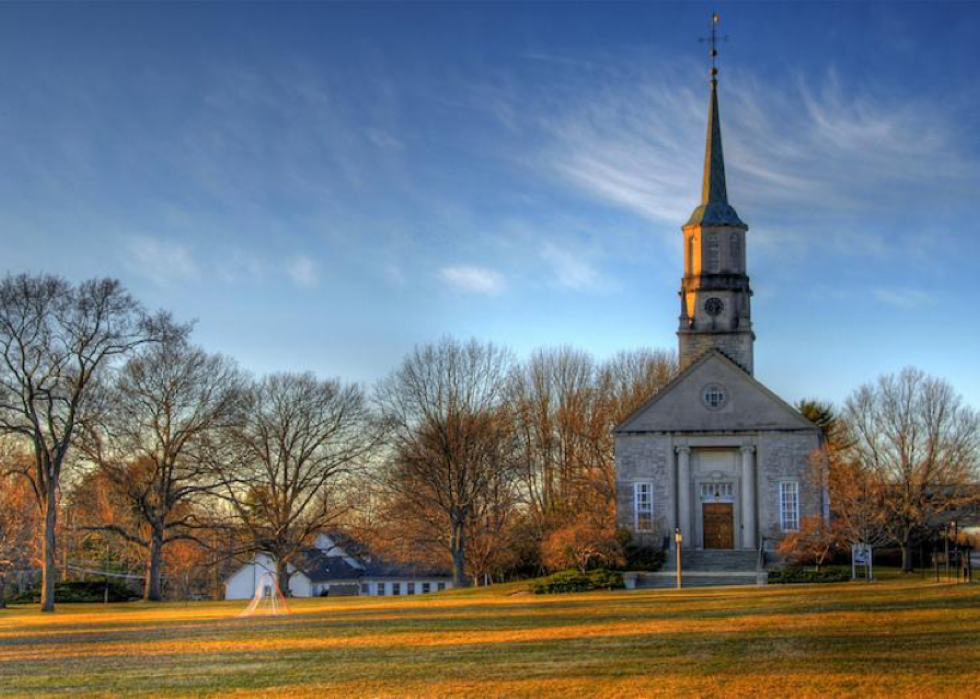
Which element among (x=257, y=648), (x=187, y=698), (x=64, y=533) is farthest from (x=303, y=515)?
(x=187, y=698)

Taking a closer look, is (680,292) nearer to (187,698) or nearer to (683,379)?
(683,379)

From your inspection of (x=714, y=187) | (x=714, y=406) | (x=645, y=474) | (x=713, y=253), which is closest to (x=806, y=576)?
(x=645, y=474)

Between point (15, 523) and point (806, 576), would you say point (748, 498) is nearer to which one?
point (806, 576)

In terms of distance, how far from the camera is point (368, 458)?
5778 cm

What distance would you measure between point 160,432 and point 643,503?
72.1 feet

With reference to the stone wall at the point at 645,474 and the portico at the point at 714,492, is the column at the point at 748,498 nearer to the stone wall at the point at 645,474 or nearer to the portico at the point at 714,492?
the portico at the point at 714,492

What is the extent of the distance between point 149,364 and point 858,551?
3049 cm

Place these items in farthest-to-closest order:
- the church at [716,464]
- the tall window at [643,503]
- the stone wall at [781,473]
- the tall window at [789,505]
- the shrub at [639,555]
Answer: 1. the tall window at [643,503]
2. the church at [716,464]
3. the tall window at [789,505]
4. the stone wall at [781,473]
5. the shrub at [639,555]

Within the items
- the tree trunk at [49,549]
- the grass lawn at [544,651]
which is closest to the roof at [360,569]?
the tree trunk at [49,549]

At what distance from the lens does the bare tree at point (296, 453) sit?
5681 centimetres

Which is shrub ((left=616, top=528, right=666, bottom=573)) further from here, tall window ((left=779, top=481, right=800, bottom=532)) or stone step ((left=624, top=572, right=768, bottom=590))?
tall window ((left=779, top=481, right=800, bottom=532))

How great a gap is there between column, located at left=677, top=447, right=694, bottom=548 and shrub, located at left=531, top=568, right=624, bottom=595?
10345mm

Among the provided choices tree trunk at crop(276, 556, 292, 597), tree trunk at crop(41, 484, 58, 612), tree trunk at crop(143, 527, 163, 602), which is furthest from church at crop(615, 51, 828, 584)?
tree trunk at crop(41, 484, 58, 612)

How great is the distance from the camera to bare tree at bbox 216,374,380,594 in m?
56.8
